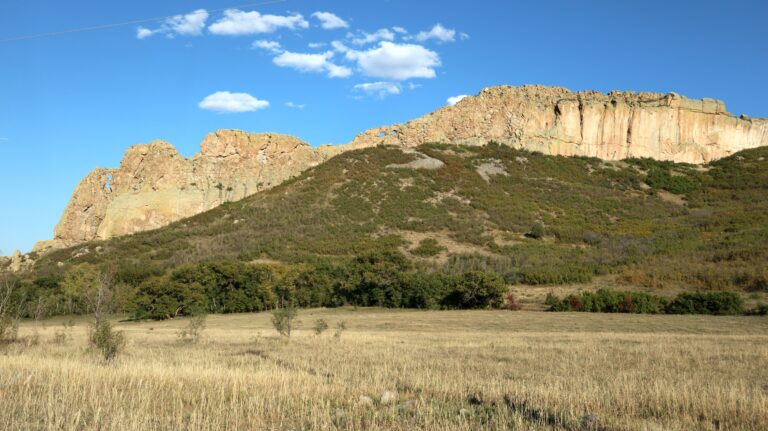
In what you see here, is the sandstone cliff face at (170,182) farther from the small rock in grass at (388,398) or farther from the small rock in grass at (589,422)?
the small rock in grass at (589,422)

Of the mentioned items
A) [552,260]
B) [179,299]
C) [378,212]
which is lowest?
[179,299]

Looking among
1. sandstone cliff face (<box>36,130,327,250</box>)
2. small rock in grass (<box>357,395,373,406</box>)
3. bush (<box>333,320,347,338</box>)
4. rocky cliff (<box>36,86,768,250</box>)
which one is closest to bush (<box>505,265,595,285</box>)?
bush (<box>333,320,347,338</box>)

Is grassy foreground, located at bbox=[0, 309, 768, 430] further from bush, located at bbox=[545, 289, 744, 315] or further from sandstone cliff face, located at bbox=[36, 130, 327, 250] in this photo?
sandstone cliff face, located at bbox=[36, 130, 327, 250]

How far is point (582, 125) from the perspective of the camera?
87250mm

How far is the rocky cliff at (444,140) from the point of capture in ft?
265

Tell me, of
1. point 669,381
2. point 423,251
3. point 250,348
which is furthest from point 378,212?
point 669,381

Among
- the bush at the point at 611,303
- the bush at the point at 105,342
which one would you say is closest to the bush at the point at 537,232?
the bush at the point at 611,303

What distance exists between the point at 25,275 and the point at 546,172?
61.6 m

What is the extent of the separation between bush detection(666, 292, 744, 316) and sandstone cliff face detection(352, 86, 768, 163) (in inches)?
2300

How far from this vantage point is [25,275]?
167 feet

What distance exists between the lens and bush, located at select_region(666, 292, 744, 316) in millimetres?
28328

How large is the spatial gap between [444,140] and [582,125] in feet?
A: 71.0

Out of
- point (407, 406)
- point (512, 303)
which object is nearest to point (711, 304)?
point (512, 303)

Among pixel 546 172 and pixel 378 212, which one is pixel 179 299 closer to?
pixel 378 212
